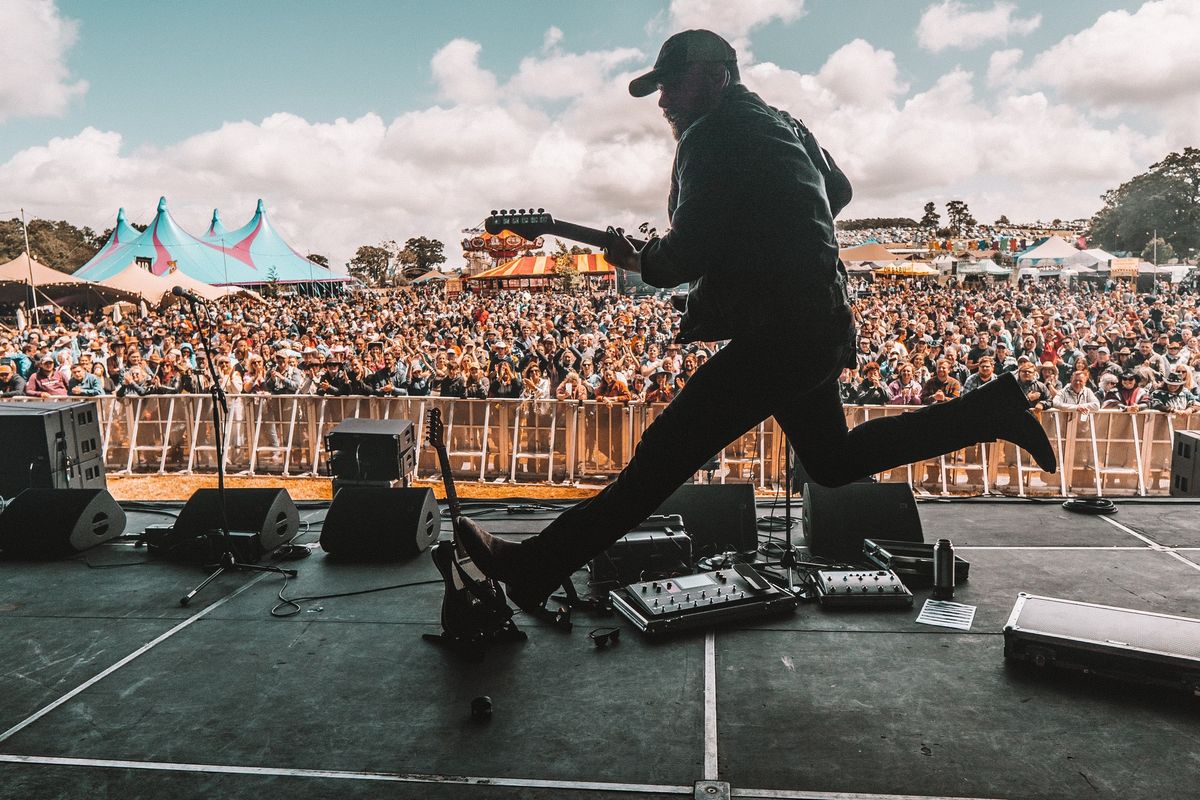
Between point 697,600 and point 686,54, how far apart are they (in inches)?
80.2

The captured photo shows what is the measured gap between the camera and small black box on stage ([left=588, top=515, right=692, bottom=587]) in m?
3.65

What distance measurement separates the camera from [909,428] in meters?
2.14

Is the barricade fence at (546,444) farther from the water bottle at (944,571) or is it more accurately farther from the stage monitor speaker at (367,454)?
the water bottle at (944,571)

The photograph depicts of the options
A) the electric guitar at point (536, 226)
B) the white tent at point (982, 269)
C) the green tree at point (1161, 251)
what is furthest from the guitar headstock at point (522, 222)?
the green tree at point (1161, 251)

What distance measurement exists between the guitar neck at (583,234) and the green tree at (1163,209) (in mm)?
53896

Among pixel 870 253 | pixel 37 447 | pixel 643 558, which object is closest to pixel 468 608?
pixel 643 558

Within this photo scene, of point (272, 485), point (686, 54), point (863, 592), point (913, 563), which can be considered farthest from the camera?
point (272, 485)

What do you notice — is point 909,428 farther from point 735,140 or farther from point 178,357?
point 178,357

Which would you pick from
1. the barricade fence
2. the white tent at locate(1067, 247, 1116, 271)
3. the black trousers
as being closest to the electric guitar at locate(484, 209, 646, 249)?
the black trousers

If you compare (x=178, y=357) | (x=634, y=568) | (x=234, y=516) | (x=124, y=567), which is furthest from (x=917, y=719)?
(x=178, y=357)

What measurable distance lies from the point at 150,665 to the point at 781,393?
2467 mm

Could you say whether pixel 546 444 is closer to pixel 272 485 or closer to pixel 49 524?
pixel 272 485

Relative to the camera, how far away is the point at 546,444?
28.6 feet

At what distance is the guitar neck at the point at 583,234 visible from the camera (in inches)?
87.0
